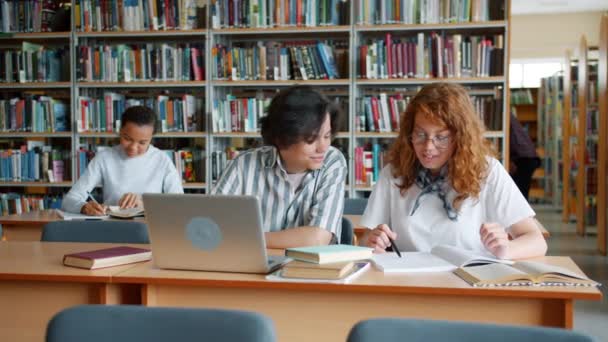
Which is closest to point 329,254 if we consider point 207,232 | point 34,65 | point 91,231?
point 207,232

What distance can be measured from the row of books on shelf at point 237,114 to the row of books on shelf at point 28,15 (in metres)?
1.51

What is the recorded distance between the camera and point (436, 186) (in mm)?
2264

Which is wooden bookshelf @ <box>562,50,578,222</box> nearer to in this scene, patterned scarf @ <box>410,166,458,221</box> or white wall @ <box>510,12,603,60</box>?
white wall @ <box>510,12,603,60</box>

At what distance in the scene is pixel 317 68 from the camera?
4.99 m

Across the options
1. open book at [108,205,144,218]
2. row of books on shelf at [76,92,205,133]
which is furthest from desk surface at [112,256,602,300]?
row of books on shelf at [76,92,205,133]

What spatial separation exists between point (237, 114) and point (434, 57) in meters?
1.50

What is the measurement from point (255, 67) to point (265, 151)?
260cm

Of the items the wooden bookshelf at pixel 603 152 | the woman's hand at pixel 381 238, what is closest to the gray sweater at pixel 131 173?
the woman's hand at pixel 381 238

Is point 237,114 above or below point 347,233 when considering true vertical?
above

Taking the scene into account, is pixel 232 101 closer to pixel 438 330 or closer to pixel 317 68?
pixel 317 68

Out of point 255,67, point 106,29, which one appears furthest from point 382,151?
point 106,29

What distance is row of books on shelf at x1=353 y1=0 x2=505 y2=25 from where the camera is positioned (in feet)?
15.6

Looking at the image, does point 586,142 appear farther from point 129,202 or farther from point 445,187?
point 445,187

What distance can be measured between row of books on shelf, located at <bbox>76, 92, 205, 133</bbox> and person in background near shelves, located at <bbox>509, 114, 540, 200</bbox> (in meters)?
2.59
